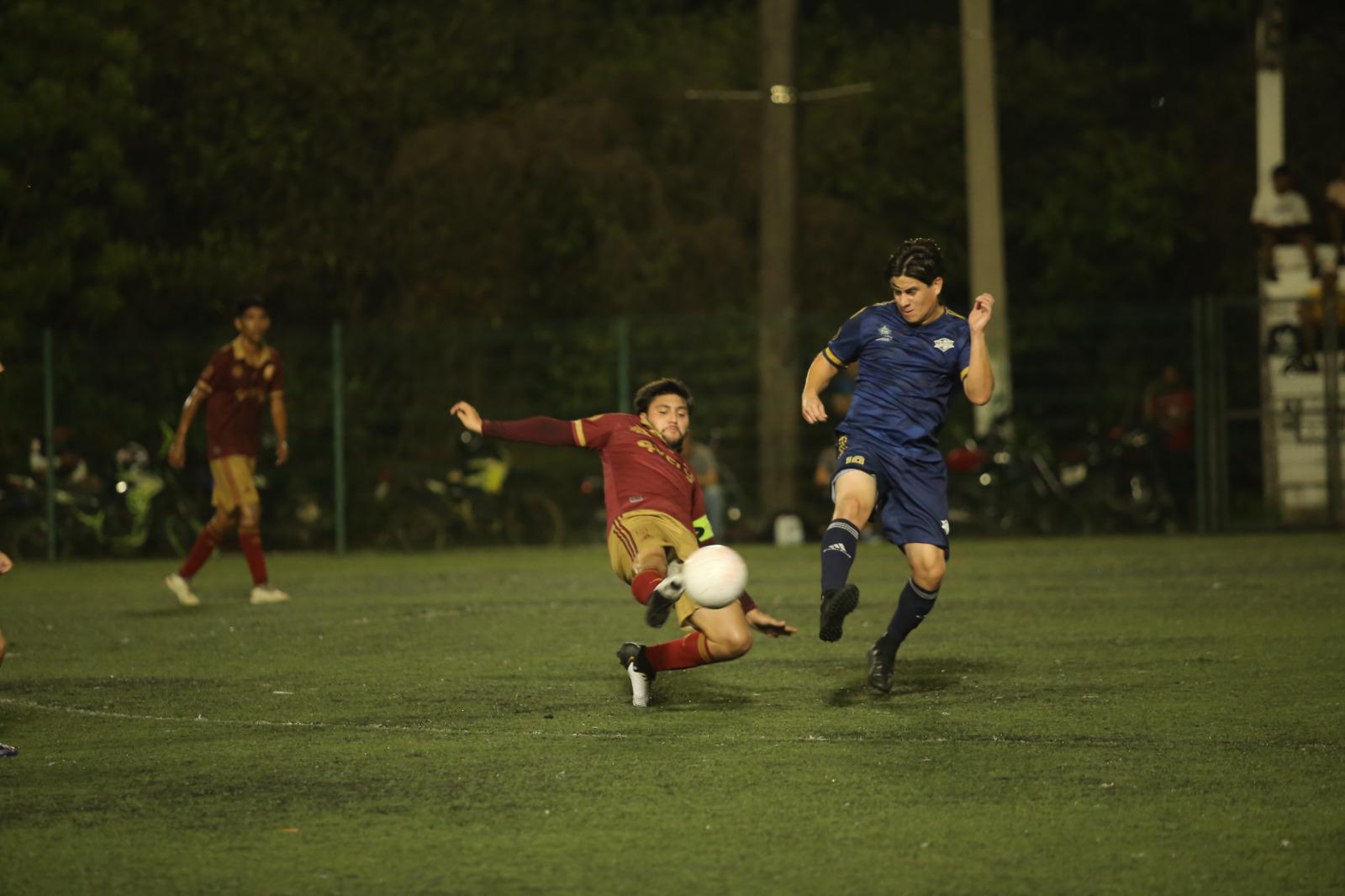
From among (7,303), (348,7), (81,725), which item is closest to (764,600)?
(81,725)

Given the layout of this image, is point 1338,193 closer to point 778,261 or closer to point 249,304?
point 778,261

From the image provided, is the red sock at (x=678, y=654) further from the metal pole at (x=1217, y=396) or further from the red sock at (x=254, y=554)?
the metal pole at (x=1217, y=396)

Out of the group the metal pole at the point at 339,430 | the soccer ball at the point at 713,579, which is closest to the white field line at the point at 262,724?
the soccer ball at the point at 713,579

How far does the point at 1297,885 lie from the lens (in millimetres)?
5133

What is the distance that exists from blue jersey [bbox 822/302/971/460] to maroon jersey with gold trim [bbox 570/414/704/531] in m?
0.79

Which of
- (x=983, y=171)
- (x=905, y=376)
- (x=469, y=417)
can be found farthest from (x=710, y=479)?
(x=469, y=417)

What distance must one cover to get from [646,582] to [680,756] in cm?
120

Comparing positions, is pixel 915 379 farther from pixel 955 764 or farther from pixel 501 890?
pixel 501 890

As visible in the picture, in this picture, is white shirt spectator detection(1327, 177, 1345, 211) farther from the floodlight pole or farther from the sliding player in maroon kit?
the sliding player in maroon kit

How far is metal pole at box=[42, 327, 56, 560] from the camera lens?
839 inches

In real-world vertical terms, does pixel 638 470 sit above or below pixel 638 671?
above

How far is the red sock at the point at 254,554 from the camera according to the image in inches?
562

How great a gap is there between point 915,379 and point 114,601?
334 inches

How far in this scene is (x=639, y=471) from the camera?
862 centimetres
